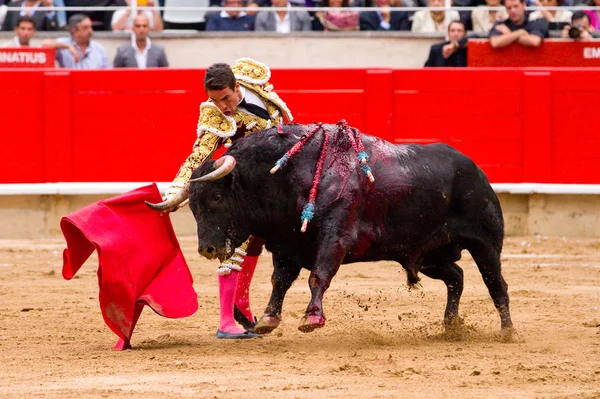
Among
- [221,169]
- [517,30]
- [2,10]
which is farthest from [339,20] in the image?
[221,169]

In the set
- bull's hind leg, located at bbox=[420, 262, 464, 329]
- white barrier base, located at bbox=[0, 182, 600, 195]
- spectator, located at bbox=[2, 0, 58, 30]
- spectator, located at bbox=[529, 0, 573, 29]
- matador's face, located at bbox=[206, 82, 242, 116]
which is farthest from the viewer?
spectator, located at bbox=[2, 0, 58, 30]

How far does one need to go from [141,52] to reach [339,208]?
5.83m

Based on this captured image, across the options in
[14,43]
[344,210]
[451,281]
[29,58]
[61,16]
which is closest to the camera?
[344,210]

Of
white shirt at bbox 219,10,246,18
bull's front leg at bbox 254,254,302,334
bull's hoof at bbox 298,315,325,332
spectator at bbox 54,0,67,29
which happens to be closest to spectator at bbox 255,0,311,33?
white shirt at bbox 219,10,246,18

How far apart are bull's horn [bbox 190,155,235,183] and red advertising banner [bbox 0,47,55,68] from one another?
5.18m

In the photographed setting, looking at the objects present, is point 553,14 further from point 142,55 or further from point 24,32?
point 24,32

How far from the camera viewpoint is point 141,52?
10.5 m

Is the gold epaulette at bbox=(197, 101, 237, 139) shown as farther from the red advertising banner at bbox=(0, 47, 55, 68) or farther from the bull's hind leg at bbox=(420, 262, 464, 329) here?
the red advertising banner at bbox=(0, 47, 55, 68)

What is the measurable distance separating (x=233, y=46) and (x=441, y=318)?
224 inches

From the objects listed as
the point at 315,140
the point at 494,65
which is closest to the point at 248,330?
the point at 315,140

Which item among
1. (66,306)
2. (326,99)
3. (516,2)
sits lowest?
(66,306)

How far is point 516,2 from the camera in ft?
33.1

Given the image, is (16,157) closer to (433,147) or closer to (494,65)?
(494,65)

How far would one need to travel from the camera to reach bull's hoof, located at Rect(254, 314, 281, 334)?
17.0 feet
